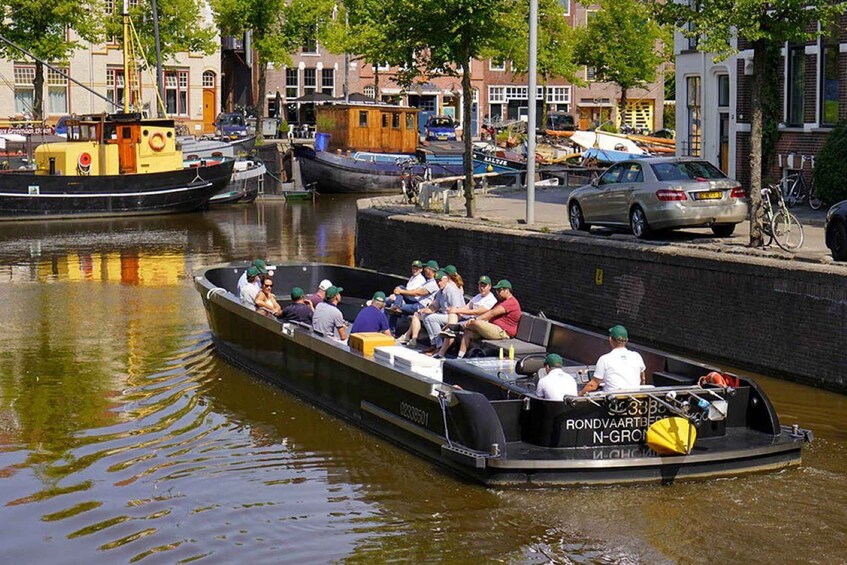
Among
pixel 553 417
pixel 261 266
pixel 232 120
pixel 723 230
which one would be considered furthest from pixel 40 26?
pixel 553 417

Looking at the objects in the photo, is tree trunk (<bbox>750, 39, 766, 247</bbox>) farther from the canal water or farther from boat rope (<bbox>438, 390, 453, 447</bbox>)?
boat rope (<bbox>438, 390, 453, 447</bbox>)

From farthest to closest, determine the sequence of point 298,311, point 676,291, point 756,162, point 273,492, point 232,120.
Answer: point 232,120 < point 756,162 < point 676,291 < point 298,311 < point 273,492

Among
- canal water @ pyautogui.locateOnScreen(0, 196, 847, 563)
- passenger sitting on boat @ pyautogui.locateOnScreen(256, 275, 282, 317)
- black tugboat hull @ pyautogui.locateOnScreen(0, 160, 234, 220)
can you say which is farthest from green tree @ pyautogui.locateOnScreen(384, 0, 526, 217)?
black tugboat hull @ pyautogui.locateOnScreen(0, 160, 234, 220)

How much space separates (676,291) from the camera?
19328mm

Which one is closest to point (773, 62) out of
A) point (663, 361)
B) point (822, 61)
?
point (822, 61)

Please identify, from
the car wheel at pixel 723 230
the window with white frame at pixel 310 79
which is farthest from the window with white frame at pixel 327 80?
the car wheel at pixel 723 230

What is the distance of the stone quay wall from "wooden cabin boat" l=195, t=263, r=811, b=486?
10.7 feet

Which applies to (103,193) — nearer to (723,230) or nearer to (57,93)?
(723,230)

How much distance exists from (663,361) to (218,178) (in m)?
30.4

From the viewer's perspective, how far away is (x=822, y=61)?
28172mm

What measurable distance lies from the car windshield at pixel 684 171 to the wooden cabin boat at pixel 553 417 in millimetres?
7526

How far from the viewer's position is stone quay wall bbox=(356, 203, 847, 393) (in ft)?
55.0

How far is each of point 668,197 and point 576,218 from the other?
2988 millimetres

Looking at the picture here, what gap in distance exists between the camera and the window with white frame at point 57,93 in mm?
64188
